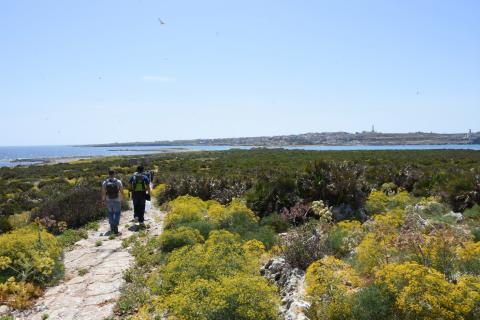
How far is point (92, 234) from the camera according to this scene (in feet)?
37.9

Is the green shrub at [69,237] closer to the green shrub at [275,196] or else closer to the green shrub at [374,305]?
the green shrub at [275,196]

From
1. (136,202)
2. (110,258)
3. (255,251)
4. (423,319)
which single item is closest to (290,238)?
(255,251)

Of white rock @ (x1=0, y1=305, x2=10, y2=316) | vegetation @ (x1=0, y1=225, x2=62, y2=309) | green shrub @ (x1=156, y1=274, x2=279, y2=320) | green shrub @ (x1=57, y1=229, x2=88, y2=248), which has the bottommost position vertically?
white rock @ (x1=0, y1=305, x2=10, y2=316)

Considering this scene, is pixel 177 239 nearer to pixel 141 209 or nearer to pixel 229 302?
pixel 229 302

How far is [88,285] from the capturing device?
23.6 ft

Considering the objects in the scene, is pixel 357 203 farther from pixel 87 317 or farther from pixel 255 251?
pixel 87 317

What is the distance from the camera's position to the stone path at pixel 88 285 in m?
6.16

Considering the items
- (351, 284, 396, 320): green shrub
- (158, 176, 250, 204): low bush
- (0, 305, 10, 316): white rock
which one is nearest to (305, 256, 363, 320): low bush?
(351, 284, 396, 320): green shrub

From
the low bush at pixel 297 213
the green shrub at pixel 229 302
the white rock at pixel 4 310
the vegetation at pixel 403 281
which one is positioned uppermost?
the vegetation at pixel 403 281

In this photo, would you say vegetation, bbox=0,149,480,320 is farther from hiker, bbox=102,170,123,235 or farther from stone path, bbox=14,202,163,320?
hiker, bbox=102,170,123,235

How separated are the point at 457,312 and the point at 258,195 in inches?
354

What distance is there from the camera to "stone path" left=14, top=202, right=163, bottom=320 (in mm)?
6156

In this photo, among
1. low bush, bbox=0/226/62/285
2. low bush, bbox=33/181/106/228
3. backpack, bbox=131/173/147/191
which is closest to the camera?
low bush, bbox=0/226/62/285

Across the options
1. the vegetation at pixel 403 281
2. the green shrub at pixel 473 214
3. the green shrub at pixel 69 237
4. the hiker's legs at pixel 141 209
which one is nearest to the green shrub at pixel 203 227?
the hiker's legs at pixel 141 209
